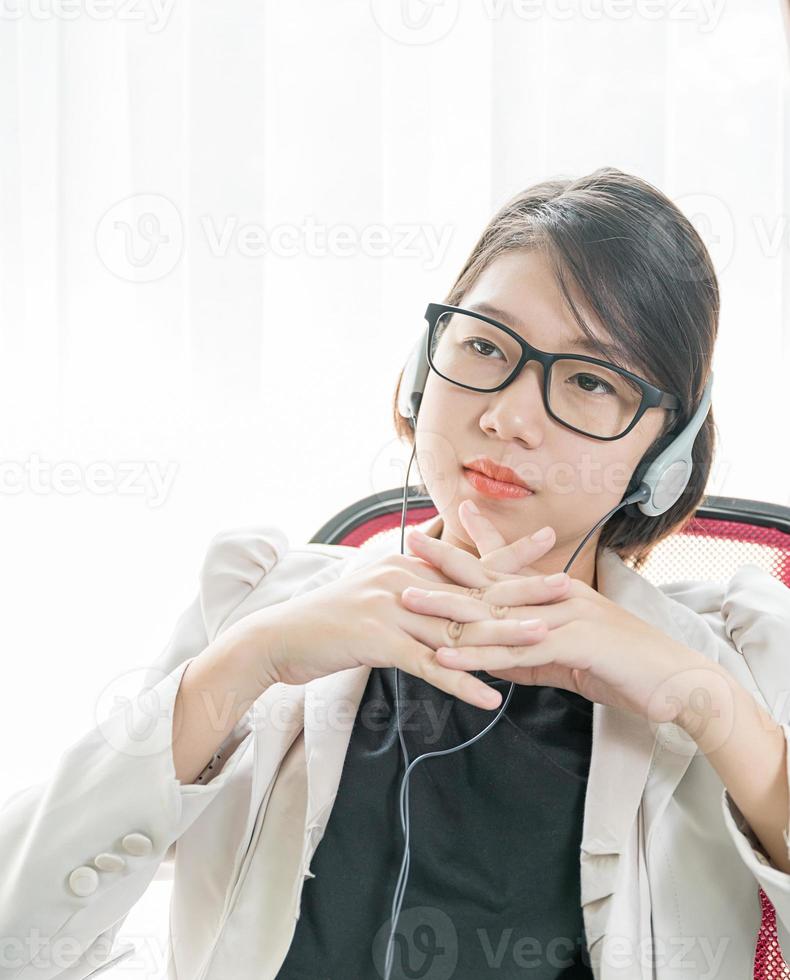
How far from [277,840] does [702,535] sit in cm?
69

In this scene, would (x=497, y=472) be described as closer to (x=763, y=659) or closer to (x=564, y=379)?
(x=564, y=379)

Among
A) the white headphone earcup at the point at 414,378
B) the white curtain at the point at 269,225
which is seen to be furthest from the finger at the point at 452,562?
the white curtain at the point at 269,225

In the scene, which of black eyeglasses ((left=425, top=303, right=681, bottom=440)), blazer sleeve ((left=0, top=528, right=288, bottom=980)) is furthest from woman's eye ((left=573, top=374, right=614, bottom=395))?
blazer sleeve ((left=0, top=528, right=288, bottom=980))

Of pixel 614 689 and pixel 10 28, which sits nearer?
pixel 614 689

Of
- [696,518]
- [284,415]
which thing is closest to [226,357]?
[284,415]

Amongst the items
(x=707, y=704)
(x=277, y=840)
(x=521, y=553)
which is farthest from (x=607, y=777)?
(x=277, y=840)

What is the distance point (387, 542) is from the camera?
47.5 inches

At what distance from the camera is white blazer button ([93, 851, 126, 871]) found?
87 centimetres

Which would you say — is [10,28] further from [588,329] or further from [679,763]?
A: [679,763]

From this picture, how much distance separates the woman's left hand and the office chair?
355 millimetres

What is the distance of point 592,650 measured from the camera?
858 mm

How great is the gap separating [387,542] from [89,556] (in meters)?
0.86

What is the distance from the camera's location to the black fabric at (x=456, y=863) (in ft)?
2.99

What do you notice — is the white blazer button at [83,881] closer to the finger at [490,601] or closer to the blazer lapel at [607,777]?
the blazer lapel at [607,777]
